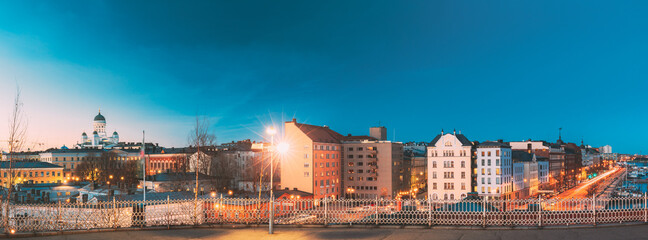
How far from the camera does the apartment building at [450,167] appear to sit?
3127 inches

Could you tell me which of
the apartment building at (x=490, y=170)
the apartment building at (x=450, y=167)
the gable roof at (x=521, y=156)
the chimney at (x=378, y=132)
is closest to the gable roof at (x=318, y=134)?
the chimney at (x=378, y=132)

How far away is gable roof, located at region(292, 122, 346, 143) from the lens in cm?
9068

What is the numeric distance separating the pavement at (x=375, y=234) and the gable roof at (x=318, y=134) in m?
71.3

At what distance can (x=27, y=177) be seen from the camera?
90.0 meters

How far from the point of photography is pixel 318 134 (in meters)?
93.8

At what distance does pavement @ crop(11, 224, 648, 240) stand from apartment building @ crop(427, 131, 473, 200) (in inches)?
2524

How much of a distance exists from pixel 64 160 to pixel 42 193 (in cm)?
9574

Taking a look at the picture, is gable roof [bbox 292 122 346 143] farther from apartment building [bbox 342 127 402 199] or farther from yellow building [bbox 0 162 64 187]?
yellow building [bbox 0 162 64 187]

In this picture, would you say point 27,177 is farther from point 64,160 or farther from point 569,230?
point 569,230

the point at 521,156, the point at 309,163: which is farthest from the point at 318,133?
the point at 521,156

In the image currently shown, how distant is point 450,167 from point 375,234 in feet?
221

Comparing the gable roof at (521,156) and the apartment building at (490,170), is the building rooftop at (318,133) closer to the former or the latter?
the apartment building at (490,170)

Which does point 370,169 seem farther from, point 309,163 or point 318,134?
point 309,163

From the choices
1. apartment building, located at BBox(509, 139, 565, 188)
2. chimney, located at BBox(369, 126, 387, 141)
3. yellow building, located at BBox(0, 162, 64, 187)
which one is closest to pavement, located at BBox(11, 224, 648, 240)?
yellow building, located at BBox(0, 162, 64, 187)
